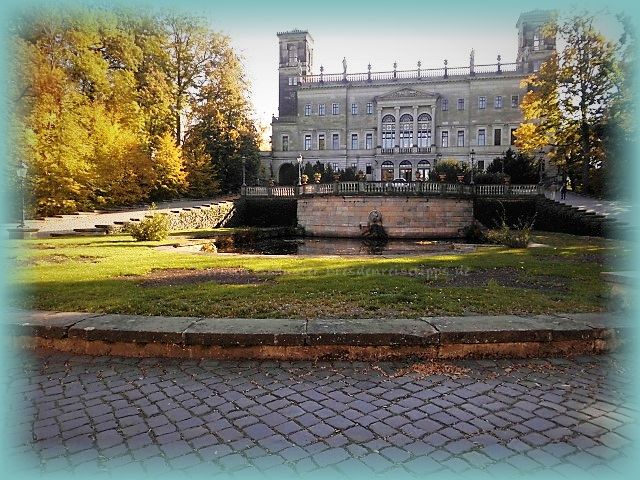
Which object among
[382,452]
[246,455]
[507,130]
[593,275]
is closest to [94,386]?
[246,455]

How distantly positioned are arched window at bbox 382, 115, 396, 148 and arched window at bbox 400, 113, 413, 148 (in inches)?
44.2

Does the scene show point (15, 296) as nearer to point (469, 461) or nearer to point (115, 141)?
point (469, 461)

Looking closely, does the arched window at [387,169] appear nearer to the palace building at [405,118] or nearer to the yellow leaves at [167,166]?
the palace building at [405,118]

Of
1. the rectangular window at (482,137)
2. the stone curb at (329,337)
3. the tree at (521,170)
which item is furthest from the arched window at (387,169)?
the stone curb at (329,337)

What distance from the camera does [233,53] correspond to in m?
39.5

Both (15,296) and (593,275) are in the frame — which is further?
(593,275)

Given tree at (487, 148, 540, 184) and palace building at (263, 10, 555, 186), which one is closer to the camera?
tree at (487, 148, 540, 184)

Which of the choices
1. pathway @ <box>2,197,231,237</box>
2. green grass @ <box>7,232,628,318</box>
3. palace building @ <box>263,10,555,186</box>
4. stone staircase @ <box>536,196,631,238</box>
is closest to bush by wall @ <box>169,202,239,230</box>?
pathway @ <box>2,197,231,237</box>

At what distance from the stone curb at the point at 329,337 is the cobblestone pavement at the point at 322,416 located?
16cm

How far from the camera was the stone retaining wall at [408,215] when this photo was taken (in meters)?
27.1

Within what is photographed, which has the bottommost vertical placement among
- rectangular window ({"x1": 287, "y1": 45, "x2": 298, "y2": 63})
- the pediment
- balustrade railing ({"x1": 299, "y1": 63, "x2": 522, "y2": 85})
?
the pediment

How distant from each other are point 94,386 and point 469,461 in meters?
3.14

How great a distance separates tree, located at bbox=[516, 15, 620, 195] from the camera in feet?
94.1

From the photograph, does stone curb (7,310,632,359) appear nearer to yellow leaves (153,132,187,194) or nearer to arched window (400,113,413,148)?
yellow leaves (153,132,187,194)
